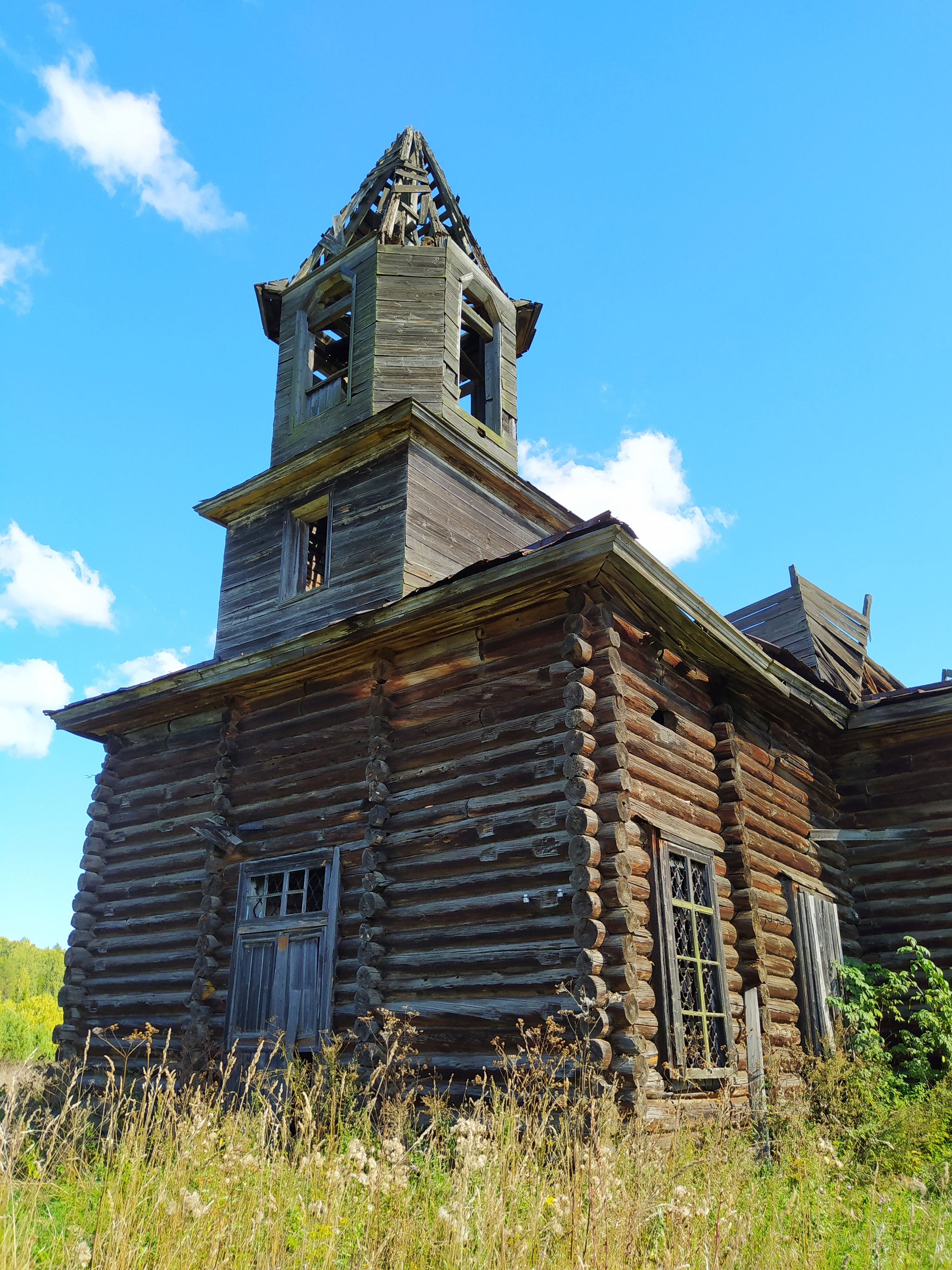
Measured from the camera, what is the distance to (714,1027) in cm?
888

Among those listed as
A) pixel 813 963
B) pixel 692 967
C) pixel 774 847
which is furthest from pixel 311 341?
pixel 813 963

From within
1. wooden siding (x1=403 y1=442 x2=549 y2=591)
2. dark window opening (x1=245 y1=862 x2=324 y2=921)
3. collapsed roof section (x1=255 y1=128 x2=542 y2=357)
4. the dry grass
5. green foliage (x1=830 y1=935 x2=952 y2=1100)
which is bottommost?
the dry grass

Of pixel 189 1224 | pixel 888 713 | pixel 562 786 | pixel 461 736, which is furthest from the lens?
pixel 888 713

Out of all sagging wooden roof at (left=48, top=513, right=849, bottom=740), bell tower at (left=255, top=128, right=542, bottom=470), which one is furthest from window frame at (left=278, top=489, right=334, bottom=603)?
sagging wooden roof at (left=48, top=513, right=849, bottom=740)

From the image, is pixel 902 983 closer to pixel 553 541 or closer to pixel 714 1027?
pixel 714 1027

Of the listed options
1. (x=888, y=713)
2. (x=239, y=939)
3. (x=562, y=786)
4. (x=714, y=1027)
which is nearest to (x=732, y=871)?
(x=714, y=1027)

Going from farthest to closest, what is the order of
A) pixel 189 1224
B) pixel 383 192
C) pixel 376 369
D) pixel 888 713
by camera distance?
pixel 383 192
pixel 376 369
pixel 888 713
pixel 189 1224

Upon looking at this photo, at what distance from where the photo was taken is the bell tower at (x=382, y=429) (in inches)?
498

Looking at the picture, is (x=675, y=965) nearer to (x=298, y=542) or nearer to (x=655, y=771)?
(x=655, y=771)

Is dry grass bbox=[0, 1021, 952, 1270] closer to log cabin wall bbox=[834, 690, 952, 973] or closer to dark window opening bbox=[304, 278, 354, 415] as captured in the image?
log cabin wall bbox=[834, 690, 952, 973]

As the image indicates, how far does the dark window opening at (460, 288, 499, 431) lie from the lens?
51.1ft

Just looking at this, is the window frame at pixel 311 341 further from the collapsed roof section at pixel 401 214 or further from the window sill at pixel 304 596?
the window sill at pixel 304 596

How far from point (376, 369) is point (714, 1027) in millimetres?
9934

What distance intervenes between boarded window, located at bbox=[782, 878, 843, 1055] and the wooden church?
2.2 inches
